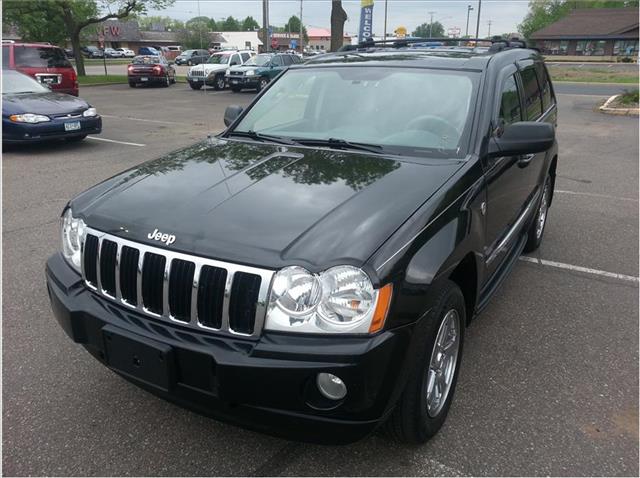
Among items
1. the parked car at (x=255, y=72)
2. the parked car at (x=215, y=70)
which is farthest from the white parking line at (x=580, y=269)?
the parked car at (x=215, y=70)

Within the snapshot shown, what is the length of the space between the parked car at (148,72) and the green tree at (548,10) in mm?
82987

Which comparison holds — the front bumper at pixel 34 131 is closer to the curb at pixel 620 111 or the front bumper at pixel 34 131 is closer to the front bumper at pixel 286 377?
the front bumper at pixel 286 377

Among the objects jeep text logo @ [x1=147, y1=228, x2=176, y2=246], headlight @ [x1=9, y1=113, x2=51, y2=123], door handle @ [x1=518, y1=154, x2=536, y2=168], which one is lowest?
headlight @ [x1=9, y1=113, x2=51, y2=123]

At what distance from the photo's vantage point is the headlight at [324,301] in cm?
204

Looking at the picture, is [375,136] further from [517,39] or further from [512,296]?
[517,39]

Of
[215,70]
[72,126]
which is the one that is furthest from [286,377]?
[215,70]

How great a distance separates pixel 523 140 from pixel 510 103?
806mm

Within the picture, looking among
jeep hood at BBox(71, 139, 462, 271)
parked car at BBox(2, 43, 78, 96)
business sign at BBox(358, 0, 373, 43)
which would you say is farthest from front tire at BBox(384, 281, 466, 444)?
business sign at BBox(358, 0, 373, 43)

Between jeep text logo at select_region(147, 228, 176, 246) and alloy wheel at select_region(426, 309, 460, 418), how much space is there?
1232mm

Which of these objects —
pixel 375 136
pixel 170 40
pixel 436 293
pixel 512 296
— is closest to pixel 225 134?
pixel 375 136

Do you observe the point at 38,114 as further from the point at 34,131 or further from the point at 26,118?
the point at 34,131

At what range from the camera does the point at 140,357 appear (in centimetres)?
220

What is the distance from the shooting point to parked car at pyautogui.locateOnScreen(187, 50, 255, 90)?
24.8 meters

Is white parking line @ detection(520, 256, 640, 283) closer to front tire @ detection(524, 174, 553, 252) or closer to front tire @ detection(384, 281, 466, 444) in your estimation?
front tire @ detection(524, 174, 553, 252)
